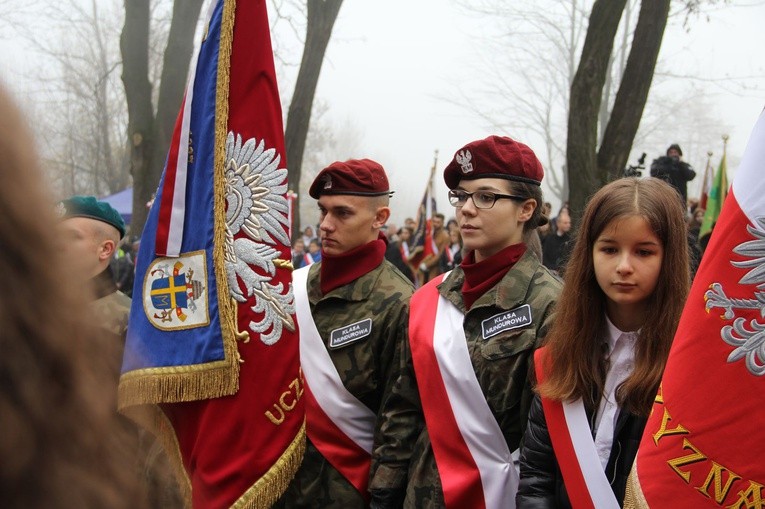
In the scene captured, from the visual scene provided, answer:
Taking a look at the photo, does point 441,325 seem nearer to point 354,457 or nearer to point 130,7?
point 354,457

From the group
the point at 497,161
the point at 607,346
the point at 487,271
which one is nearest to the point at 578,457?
the point at 607,346

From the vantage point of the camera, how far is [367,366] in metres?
3.50

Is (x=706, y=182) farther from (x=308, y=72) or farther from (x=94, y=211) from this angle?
(x=94, y=211)

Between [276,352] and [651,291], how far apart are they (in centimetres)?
141

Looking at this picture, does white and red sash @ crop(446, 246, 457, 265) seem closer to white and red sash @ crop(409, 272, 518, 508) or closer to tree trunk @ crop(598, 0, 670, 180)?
tree trunk @ crop(598, 0, 670, 180)

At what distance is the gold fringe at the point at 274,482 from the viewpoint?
3.06 m

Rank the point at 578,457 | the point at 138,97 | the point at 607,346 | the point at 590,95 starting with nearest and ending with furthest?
the point at 578,457 → the point at 607,346 → the point at 590,95 → the point at 138,97

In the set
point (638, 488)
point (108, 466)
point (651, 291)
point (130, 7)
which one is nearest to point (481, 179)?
point (651, 291)

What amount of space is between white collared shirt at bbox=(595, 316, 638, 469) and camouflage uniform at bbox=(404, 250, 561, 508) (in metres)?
0.30

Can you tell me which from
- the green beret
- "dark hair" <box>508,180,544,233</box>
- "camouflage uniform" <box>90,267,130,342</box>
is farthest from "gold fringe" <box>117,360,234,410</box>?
the green beret

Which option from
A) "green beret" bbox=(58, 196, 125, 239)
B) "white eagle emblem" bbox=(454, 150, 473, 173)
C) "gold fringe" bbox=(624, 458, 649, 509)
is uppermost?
"white eagle emblem" bbox=(454, 150, 473, 173)

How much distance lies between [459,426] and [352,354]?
2.09ft

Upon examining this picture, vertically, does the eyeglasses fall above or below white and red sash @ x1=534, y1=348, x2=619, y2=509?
above

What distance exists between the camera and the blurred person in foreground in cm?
85
